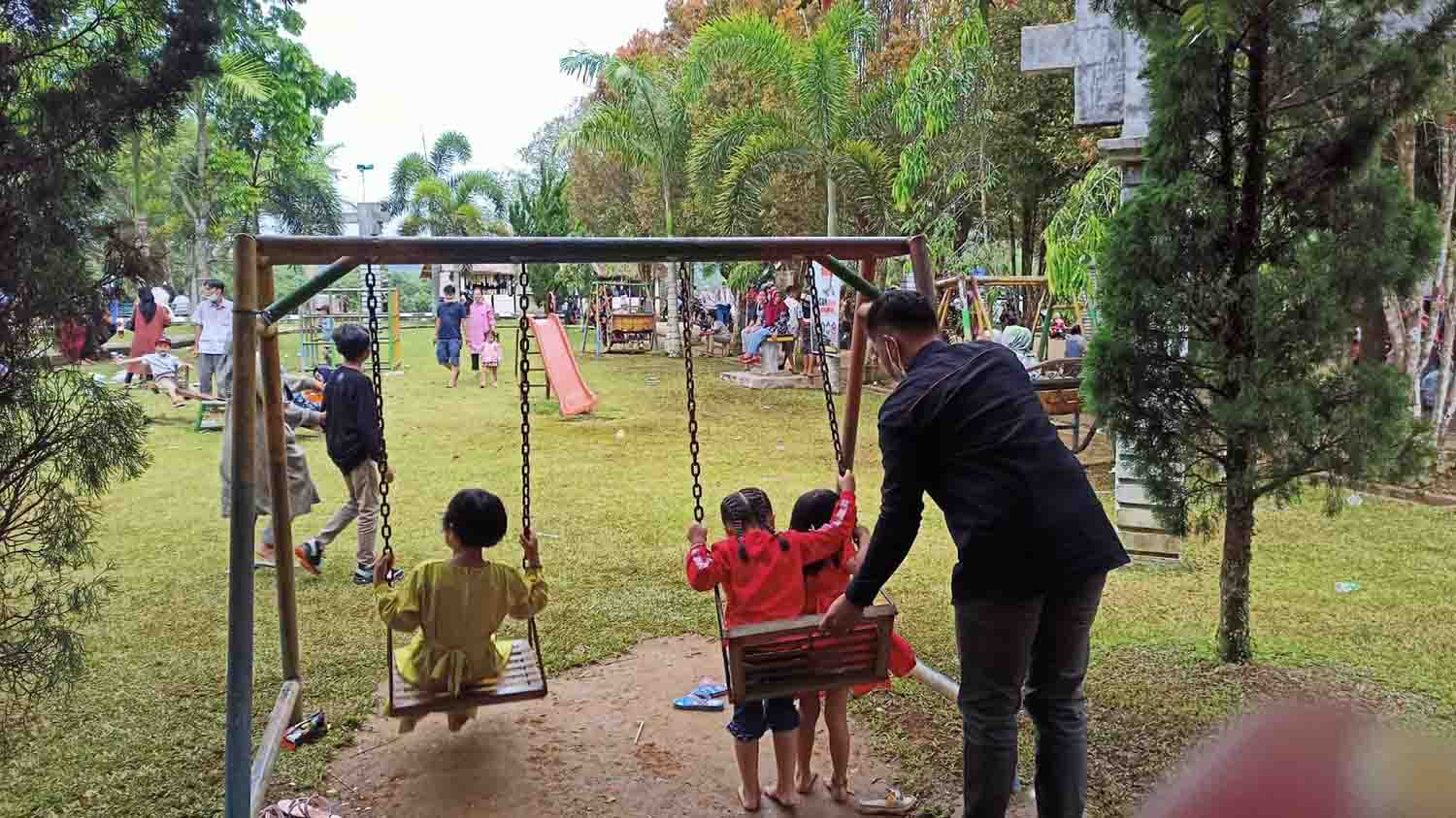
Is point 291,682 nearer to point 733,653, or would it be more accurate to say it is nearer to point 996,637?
point 733,653

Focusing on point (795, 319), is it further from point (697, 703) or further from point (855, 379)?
point (697, 703)

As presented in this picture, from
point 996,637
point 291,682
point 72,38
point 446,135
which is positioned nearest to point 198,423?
point 291,682

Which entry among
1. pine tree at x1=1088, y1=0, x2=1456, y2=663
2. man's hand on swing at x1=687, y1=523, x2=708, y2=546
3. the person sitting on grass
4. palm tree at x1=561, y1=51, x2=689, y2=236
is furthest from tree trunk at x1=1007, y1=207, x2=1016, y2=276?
man's hand on swing at x1=687, y1=523, x2=708, y2=546

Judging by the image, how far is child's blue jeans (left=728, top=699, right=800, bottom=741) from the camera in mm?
3873

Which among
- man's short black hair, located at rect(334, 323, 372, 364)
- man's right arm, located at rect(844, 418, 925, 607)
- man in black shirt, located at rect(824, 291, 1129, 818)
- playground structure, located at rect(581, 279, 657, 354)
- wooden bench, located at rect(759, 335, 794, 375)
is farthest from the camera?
playground structure, located at rect(581, 279, 657, 354)

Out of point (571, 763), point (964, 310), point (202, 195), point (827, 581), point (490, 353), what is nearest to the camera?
point (827, 581)

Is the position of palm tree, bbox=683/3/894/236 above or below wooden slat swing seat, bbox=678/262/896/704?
above

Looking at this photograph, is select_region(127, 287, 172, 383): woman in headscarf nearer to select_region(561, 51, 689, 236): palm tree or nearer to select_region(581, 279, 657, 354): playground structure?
select_region(561, 51, 689, 236): palm tree

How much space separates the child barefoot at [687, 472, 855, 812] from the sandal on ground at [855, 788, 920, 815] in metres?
0.26

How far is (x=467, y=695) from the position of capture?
13.1 feet

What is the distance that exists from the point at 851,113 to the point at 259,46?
14.1 m

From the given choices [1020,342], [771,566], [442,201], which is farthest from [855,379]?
Result: [442,201]

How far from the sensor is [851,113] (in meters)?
18.4

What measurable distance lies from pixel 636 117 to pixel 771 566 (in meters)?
21.4
